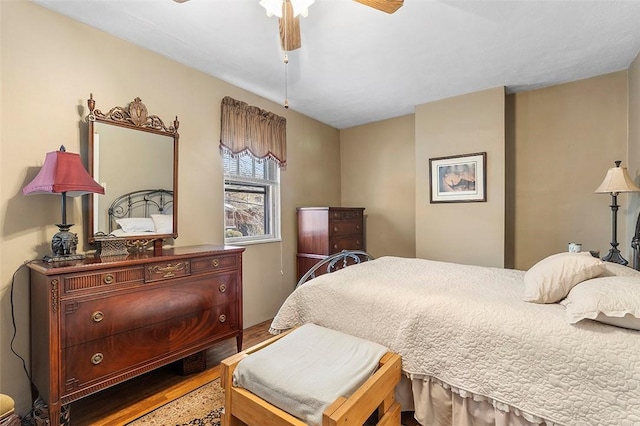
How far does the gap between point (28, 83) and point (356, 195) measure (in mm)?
3688

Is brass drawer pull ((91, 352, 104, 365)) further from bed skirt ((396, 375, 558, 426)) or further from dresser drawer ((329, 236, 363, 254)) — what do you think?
dresser drawer ((329, 236, 363, 254))

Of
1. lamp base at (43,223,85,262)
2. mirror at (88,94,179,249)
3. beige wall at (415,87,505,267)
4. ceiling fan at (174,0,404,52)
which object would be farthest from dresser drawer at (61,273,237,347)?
beige wall at (415,87,505,267)

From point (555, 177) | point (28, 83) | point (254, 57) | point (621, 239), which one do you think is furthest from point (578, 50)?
point (28, 83)

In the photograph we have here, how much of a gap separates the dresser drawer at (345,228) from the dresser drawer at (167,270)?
1.84 metres

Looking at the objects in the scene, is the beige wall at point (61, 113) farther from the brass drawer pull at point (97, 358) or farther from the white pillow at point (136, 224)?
the brass drawer pull at point (97, 358)

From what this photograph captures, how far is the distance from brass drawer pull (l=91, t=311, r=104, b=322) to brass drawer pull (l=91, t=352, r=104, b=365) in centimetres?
20

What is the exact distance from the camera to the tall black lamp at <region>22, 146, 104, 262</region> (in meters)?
1.67

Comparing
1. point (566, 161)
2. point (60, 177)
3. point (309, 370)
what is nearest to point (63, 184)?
point (60, 177)

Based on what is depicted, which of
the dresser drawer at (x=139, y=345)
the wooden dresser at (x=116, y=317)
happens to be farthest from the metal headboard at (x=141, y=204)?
the dresser drawer at (x=139, y=345)

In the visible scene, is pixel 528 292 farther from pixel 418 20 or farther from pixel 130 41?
pixel 130 41

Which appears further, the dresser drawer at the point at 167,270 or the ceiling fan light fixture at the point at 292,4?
the dresser drawer at the point at 167,270

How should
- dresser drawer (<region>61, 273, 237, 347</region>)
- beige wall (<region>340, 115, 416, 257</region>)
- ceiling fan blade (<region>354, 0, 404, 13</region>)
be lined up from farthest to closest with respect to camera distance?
beige wall (<region>340, 115, 416, 257</region>) < dresser drawer (<region>61, 273, 237, 347</region>) < ceiling fan blade (<region>354, 0, 404, 13</region>)

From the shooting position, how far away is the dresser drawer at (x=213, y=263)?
85.0 inches

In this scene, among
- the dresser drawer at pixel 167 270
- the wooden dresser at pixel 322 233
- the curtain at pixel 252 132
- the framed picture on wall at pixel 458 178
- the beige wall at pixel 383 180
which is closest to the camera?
the dresser drawer at pixel 167 270
